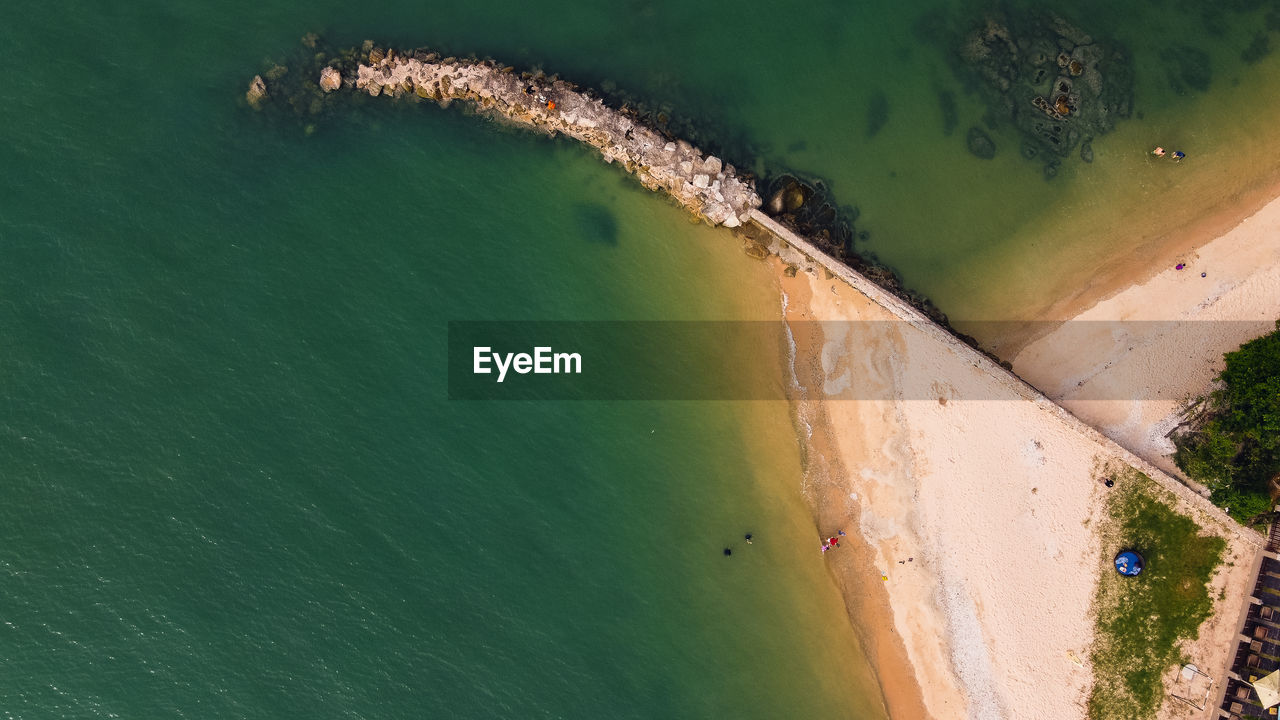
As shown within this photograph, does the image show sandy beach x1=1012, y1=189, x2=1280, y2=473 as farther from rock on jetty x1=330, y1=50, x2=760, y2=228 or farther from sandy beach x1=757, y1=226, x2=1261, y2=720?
rock on jetty x1=330, y1=50, x2=760, y2=228

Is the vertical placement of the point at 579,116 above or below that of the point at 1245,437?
above

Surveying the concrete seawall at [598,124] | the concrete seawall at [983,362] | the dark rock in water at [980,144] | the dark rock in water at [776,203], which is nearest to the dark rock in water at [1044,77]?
the dark rock in water at [980,144]

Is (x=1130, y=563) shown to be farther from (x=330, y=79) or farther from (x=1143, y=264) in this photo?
(x=330, y=79)

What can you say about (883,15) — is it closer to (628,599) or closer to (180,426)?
(628,599)

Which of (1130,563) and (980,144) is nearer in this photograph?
(1130,563)

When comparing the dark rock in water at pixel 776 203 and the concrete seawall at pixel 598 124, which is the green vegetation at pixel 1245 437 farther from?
the dark rock in water at pixel 776 203

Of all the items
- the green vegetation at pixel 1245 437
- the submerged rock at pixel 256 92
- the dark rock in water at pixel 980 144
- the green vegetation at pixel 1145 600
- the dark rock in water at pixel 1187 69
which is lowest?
the green vegetation at pixel 1145 600

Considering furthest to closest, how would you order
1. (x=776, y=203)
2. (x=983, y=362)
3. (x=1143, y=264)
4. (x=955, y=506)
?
(x=776, y=203), (x=1143, y=264), (x=955, y=506), (x=983, y=362)

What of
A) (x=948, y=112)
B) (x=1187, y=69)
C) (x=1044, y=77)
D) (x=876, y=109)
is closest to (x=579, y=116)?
(x=876, y=109)
